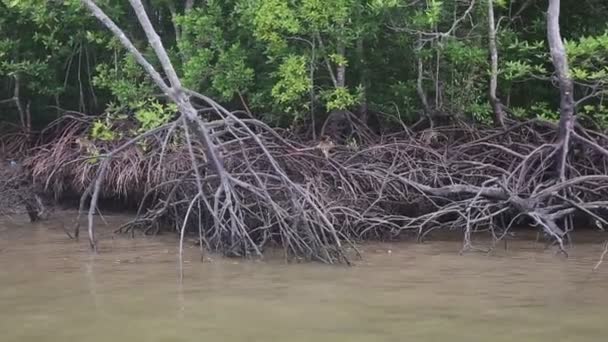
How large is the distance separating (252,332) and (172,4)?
22.3ft

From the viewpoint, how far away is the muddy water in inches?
195

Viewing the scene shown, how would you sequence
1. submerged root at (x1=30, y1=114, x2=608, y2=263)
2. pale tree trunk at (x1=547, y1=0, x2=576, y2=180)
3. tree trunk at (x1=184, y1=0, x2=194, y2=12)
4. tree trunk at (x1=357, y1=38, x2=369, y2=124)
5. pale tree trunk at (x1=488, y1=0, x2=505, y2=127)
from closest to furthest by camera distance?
submerged root at (x1=30, y1=114, x2=608, y2=263) → pale tree trunk at (x1=547, y1=0, x2=576, y2=180) → pale tree trunk at (x1=488, y1=0, x2=505, y2=127) → tree trunk at (x1=357, y1=38, x2=369, y2=124) → tree trunk at (x1=184, y1=0, x2=194, y2=12)

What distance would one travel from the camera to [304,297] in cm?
583

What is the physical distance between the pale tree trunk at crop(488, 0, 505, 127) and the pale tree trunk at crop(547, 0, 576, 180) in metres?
0.79

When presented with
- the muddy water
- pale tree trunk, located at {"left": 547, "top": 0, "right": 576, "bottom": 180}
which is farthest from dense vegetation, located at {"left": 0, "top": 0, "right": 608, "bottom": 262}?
the muddy water

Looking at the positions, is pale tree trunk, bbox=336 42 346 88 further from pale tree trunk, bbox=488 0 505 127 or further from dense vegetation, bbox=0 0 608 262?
pale tree trunk, bbox=488 0 505 127

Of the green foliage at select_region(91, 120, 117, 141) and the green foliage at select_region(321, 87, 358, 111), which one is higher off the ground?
the green foliage at select_region(321, 87, 358, 111)

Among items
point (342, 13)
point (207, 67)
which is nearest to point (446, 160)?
point (342, 13)

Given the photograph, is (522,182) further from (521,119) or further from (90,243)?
Answer: (90,243)

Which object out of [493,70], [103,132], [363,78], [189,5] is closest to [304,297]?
[103,132]

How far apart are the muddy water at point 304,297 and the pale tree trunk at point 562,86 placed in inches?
39.3

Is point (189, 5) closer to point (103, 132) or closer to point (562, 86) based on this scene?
point (103, 132)

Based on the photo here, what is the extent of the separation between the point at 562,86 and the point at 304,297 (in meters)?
3.99

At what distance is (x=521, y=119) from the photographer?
973 cm
